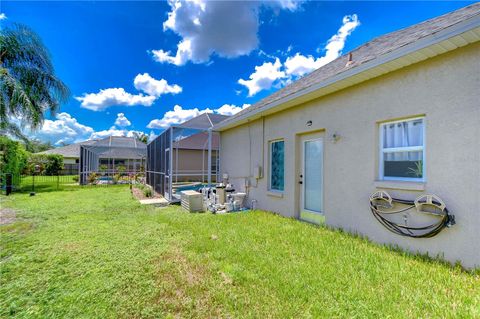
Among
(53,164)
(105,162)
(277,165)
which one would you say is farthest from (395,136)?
(53,164)

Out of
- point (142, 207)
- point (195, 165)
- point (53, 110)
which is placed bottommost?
point (142, 207)

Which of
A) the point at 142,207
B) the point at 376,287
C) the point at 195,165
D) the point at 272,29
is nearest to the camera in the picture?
the point at 376,287

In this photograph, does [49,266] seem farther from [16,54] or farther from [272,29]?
[16,54]

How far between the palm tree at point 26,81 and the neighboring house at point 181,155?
7.40 m

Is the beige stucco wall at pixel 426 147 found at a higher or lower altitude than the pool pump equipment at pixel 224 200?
higher

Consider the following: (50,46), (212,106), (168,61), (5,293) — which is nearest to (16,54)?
(50,46)

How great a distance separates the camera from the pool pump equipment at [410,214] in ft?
12.0

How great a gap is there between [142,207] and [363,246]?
8.07 metres

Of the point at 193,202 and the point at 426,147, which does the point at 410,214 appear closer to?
the point at 426,147

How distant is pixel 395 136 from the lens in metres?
4.53

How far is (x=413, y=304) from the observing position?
2.61 m

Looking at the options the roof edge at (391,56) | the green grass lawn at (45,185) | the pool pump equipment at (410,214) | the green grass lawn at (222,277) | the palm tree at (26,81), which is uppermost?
the palm tree at (26,81)

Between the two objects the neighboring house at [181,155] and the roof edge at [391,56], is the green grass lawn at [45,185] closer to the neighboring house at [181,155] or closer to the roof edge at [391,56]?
the neighboring house at [181,155]

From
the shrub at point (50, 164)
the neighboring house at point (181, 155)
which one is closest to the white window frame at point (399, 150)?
the neighboring house at point (181, 155)
